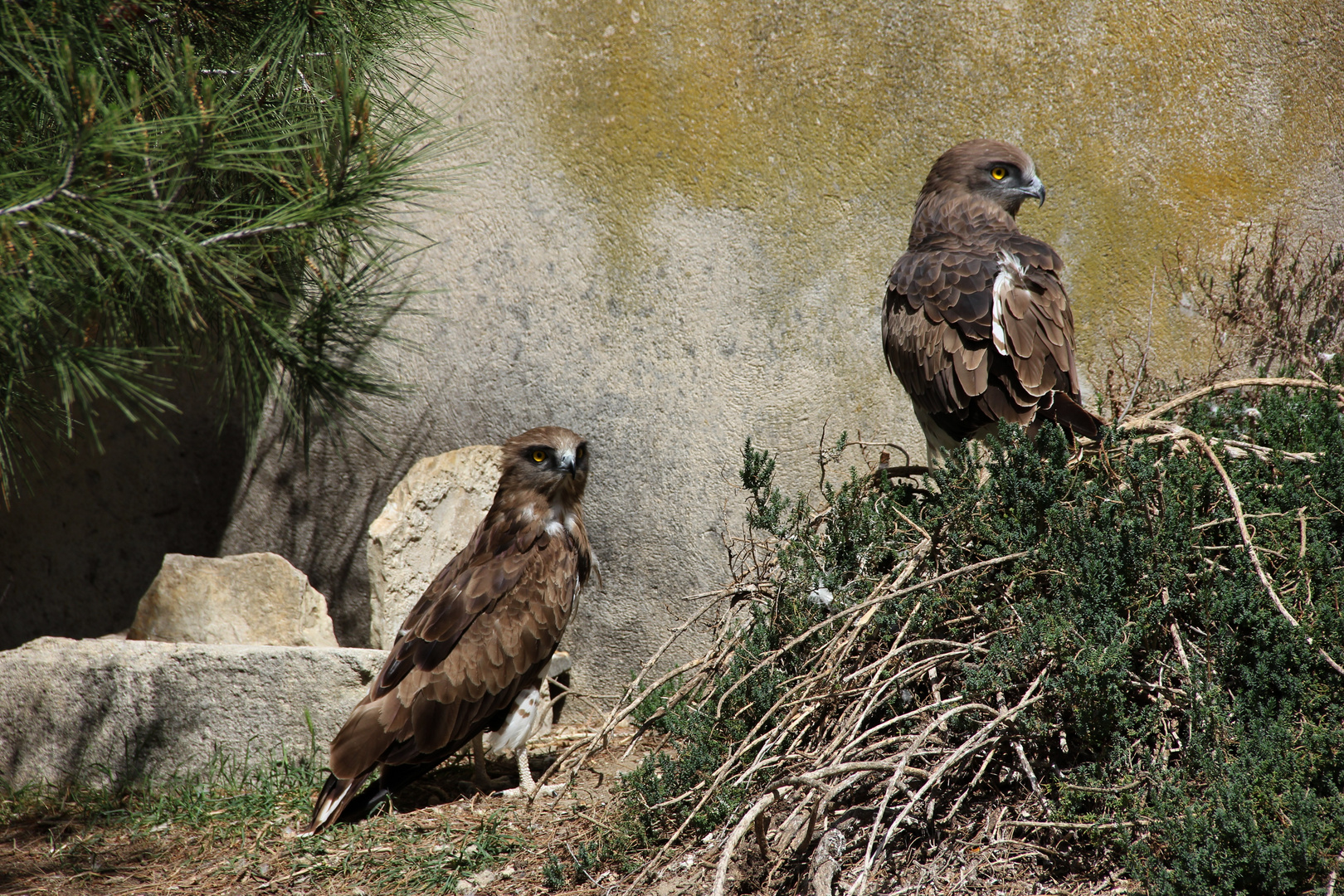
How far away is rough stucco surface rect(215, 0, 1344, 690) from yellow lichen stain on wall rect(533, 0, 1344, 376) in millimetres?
13

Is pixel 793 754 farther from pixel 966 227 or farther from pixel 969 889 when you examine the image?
pixel 966 227

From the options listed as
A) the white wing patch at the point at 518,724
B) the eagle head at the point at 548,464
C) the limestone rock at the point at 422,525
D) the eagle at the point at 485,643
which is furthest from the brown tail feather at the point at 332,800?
the eagle head at the point at 548,464

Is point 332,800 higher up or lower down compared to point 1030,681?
lower down

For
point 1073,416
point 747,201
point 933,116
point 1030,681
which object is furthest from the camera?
point 747,201

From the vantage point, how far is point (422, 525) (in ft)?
16.9

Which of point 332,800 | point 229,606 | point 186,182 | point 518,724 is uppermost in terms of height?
point 186,182

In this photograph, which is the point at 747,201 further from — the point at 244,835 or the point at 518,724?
the point at 244,835

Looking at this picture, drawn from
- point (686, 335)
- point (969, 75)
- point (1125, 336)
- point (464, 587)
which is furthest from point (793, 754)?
point (969, 75)

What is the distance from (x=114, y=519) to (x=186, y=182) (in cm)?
430

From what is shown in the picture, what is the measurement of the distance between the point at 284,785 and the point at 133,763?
739mm

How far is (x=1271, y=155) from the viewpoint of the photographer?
4.97 m

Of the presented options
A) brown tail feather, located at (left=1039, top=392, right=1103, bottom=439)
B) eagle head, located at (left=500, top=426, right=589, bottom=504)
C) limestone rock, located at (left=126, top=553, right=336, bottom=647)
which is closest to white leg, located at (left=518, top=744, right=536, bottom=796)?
eagle head, located at (left=500, top=426, right=589, bottom=504)

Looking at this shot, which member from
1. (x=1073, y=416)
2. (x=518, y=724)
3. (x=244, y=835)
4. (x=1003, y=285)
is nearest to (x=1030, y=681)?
(x=1073, y=416)

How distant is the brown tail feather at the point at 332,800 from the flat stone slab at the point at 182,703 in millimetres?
617
